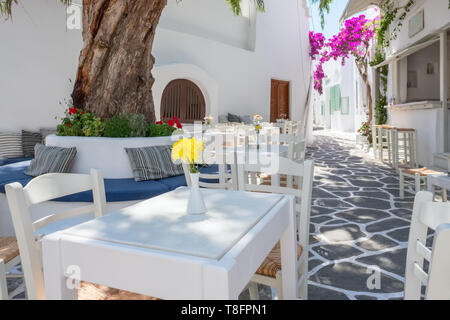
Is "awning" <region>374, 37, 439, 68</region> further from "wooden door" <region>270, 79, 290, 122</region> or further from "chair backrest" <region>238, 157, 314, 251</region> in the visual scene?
"chair backrest" <region>238, 157, 314, 251</region>

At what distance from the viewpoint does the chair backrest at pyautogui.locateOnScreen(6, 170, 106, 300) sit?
145 centimetres

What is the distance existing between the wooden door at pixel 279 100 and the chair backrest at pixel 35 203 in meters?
10.3

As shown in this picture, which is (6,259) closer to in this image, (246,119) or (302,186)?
(302,186)

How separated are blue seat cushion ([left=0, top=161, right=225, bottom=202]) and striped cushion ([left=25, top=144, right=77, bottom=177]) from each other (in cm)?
13

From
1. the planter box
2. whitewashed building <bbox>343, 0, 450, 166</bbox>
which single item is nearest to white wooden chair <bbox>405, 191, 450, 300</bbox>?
the planter box

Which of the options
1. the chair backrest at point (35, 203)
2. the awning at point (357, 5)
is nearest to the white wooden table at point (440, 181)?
the chair backrest at point (35, 203)

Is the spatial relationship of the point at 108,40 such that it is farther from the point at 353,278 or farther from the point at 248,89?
the point at 248,89

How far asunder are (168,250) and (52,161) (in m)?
3.11

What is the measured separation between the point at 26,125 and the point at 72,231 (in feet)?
19.6

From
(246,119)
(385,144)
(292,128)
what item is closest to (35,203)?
(292,128)

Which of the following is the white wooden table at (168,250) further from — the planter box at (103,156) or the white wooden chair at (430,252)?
the planter box at (103,156)

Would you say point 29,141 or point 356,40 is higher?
point 356,40

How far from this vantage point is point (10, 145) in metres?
5.76

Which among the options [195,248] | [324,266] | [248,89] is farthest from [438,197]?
[248,89]
